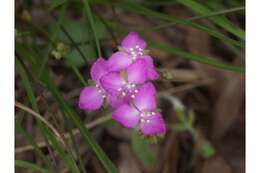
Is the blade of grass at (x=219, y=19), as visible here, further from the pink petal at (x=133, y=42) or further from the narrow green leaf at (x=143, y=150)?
the narrow green leaf at (x=143, y=150)

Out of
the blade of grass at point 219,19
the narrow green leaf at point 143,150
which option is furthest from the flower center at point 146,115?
the narrow green leaf at point 143,150

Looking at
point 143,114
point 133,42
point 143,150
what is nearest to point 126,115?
point 143,114

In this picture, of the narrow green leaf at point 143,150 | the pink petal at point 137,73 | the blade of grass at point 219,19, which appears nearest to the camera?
the pink petal at point 137,73

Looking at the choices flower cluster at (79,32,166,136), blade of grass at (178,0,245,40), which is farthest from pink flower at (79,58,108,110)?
blade of grass at (178,0,245,40)

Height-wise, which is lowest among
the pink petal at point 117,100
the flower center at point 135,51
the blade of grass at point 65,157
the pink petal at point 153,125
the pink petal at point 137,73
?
the blade of grass at point 65,157

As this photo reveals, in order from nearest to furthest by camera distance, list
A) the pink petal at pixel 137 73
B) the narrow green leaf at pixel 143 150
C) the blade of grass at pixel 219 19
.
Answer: the pink petal at pixel 137 73 → the blade of grass at pixel 219 19 → the narrow green leaf at pixel 143 150

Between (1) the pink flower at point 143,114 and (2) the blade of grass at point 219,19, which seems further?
(2) the blade of grass at point 219,19

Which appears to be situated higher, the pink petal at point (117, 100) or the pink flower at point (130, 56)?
the pink flower at point (130, 56)
